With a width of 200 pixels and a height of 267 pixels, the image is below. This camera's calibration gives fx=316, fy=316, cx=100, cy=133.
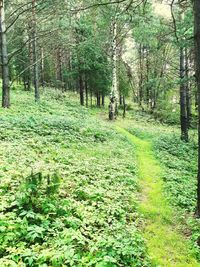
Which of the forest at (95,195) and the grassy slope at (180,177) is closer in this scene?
the forest at (95,195)

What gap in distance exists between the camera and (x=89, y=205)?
7.33m

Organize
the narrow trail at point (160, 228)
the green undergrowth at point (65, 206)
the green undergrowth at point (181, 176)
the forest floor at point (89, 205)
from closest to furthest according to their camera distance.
A: the green undergrowth at point (65, 206), the forest floor at point (89, 205), the narrow trail at point (160, 228), the green undergrowth at point (181, 176)

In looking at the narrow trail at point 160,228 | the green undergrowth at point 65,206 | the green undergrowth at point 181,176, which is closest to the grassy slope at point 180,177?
the green undergrowth at point 181,176

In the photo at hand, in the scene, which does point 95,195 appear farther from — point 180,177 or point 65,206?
point 180,177

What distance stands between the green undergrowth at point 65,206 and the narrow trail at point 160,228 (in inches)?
10.8

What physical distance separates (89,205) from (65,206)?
0.87 metres

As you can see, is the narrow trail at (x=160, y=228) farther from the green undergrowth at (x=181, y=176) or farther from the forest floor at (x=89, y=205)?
the green undergrowth at (x=181, y=176)

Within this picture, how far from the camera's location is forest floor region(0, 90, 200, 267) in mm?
5250

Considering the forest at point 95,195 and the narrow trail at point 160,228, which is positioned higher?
the forest at point 95,195

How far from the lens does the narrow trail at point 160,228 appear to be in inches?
241

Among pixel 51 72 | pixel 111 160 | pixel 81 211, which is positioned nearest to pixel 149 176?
pixel 111 160

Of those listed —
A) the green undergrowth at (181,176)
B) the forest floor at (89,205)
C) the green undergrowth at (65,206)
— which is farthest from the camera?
the green undergrowth at (181,176)

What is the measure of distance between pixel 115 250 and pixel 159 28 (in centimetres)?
1587

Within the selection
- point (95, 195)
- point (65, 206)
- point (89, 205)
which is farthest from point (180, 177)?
point (65, 206)
